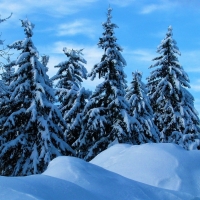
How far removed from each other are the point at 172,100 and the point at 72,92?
24.9 feet

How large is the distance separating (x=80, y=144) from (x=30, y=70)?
5.54 metres

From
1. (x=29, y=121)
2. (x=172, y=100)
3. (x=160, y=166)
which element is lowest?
(x=160, y=166)

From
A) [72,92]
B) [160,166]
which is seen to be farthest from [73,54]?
[160,166]

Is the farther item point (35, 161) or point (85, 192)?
point (35, 161)

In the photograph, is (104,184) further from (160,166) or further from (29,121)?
(29,121)

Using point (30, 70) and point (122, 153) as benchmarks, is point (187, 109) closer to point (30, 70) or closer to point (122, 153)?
point (30, 70)

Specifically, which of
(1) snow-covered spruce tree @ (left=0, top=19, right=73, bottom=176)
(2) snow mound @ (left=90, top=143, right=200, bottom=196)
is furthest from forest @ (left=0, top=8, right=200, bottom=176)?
(2) snow mound @ (left=90, top=143, right=200, bottom=196)

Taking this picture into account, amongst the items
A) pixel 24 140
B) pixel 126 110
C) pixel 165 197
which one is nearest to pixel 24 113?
pixel 24 140

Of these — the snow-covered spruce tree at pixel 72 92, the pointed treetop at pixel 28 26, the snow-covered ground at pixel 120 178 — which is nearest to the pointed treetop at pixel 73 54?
the snow-covered spruce tree at pixel 72 92

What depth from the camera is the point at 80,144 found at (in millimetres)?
20031

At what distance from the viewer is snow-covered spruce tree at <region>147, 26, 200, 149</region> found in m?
22.6

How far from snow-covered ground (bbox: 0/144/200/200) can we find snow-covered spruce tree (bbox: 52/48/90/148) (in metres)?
14.5

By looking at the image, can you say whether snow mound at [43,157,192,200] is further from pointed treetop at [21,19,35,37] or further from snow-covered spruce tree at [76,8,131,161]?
pointed treetop at [21,19,35,37]

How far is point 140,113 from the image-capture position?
75.8ft
